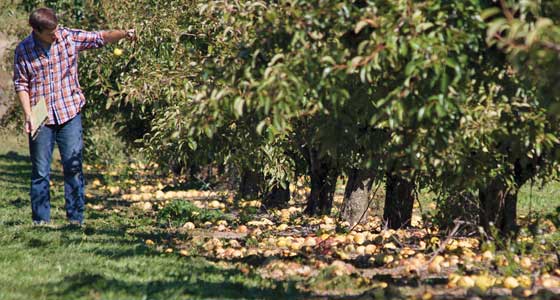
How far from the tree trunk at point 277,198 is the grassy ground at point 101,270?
5.67m

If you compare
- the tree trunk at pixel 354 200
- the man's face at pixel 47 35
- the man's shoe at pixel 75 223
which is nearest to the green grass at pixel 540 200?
the tree trunk at pixel 354 200

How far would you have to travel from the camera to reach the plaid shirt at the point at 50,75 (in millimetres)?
8617

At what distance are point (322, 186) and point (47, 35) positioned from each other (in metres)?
4.99

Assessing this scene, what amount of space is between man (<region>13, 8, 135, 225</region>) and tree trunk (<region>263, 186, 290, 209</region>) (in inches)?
245

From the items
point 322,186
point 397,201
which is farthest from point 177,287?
point 322,186

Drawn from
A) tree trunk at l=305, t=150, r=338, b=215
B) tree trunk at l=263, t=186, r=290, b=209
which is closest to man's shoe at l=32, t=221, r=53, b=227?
tree trunk at l=305, t=150, r=338, b=215

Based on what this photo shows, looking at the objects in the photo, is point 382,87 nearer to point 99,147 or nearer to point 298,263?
point 298,263

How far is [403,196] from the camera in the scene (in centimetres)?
1059

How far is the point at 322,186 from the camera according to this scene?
12461 mm

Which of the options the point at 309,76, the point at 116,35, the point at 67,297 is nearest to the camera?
the point at 309,76

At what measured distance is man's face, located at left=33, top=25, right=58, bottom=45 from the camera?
848cm

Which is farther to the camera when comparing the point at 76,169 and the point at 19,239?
the point at 76,169

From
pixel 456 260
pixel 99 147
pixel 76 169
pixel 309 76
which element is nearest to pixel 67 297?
pixel 309 76

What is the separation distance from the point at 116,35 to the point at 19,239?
6.90ft
